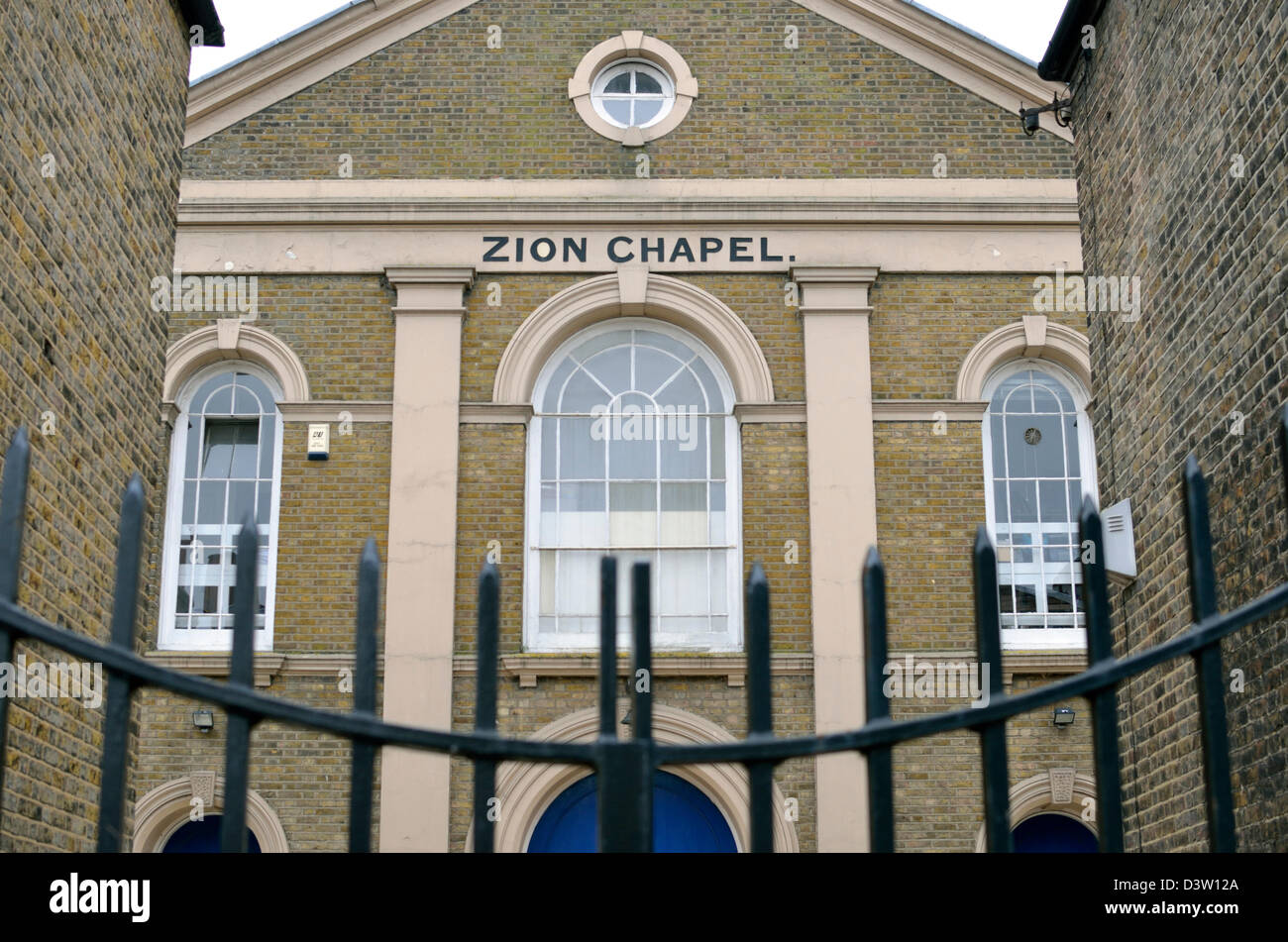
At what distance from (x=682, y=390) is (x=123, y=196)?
25.9ft

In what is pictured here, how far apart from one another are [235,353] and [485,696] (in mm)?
12233

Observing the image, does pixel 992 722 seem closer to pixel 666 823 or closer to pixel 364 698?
pixel 364 698

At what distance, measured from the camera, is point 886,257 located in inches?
579

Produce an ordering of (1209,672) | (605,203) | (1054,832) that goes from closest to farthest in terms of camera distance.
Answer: (1209,672) < (1054,832) < (605,203)

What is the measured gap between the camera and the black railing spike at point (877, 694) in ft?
9.73

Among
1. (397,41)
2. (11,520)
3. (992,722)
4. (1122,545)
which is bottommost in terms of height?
(992,722)

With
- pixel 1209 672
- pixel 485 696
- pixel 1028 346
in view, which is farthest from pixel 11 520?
pixel 1028 346

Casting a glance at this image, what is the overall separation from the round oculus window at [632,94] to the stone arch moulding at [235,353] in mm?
3883

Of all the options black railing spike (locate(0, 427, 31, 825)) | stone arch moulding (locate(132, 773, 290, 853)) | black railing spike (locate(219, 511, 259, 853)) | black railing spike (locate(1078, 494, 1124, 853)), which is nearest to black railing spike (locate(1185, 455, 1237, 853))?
black railing spike (locate(1078, 494, 1124, 853))

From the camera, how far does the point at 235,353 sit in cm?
1453

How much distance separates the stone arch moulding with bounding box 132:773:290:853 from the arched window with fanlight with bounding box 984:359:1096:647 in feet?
21.8
